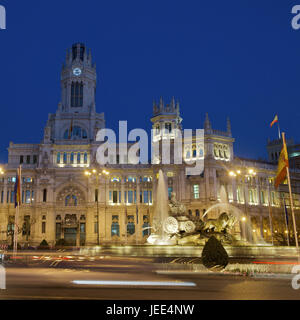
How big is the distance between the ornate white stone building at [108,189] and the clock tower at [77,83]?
A: 8173 millimetres

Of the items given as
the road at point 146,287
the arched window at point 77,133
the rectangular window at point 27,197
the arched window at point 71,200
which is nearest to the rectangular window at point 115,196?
the arched window at point 71,200

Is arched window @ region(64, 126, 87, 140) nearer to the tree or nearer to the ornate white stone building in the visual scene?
the ornate white stone building

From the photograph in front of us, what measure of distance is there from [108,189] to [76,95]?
95.9 feet

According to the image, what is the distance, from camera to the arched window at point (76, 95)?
329 ft

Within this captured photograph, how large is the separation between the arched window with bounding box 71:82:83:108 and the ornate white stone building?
843 cm

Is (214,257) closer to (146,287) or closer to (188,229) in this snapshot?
(146,287)

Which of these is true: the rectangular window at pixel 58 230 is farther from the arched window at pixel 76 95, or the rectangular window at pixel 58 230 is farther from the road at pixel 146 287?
the road at pixel 146 287

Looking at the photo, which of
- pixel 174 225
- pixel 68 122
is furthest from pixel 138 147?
pixel 174 225

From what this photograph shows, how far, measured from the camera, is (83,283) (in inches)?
707

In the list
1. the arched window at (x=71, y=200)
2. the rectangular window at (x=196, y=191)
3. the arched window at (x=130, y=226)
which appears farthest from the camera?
the arched window at (x=71, y=200)

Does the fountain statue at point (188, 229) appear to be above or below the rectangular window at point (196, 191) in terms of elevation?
below


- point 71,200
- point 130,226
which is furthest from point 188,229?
point 71,200
